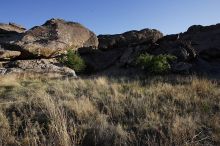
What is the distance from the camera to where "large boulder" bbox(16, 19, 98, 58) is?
22.5 meters

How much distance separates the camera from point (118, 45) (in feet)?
90.7

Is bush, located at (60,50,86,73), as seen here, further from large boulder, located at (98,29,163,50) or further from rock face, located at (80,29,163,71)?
large boulder, located at (98,29,163,50)

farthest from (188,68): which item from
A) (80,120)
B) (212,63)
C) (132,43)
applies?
(80,120)

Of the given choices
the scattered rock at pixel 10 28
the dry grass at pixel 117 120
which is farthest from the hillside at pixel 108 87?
the scattered rock at pixel 10 28

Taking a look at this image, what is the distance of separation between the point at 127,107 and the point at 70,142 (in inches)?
134

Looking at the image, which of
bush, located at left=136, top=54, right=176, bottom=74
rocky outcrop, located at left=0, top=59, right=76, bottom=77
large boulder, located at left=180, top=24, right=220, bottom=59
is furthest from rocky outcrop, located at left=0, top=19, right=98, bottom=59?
large boulder, located at left=180, top=24, right=220, bottom=59

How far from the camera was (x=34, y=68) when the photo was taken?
2053 centimetres

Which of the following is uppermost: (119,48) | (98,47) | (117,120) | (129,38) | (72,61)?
(129,38)

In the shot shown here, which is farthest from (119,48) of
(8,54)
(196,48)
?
(8,54)

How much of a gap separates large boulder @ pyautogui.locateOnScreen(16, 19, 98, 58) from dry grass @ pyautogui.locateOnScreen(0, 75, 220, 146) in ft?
32.8

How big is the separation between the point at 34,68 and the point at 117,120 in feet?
41.5

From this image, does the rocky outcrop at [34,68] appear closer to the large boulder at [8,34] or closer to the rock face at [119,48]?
the large boulder at [8,34]

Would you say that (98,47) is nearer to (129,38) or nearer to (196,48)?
(129,38)

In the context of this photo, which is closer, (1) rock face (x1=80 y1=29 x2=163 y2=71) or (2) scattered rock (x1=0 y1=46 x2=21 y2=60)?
(2) scattered rock (x1=0 y1=46 x2=21 y2=60)
